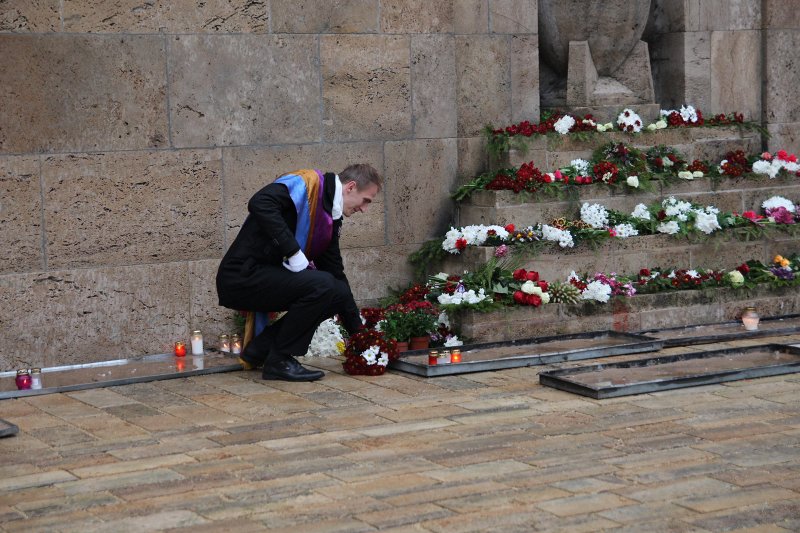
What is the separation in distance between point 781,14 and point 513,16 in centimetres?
283

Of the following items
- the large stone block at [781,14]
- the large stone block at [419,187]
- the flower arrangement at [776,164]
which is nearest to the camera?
the large stone block at [419,187]

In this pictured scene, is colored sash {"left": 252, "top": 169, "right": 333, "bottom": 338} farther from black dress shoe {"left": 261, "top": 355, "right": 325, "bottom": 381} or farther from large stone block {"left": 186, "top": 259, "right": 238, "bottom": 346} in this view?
large stone block {"left": 186, "top": 259, "right": 238, "bottom": 346}

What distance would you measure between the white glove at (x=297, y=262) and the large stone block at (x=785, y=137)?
541 centimetres

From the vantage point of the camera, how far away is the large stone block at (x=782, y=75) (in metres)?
11.6

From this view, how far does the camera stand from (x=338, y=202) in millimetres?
7938

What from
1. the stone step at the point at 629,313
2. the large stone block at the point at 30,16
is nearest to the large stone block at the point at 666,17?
the stone step at the point at 629,313

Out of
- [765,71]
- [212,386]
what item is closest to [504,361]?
[212,386]

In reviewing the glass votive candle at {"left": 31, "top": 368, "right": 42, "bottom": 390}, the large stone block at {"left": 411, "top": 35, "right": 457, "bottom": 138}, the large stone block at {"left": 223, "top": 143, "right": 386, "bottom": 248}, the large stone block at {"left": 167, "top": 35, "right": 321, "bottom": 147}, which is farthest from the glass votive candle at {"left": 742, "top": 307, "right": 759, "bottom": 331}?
the glass votive candle at {"left": 31, "top": 368, "right": 42, "bottom": 390}

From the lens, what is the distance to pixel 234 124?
9.18 metres

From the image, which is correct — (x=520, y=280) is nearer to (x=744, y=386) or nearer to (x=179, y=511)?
(x=744, y=386)

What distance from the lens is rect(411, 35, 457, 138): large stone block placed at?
390 inches

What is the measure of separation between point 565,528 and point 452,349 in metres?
3.65

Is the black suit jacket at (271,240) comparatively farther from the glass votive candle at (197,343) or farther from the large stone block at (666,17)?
the large stone block at (666,17)

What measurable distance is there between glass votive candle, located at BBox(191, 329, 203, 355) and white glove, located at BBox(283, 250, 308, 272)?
1.30m
